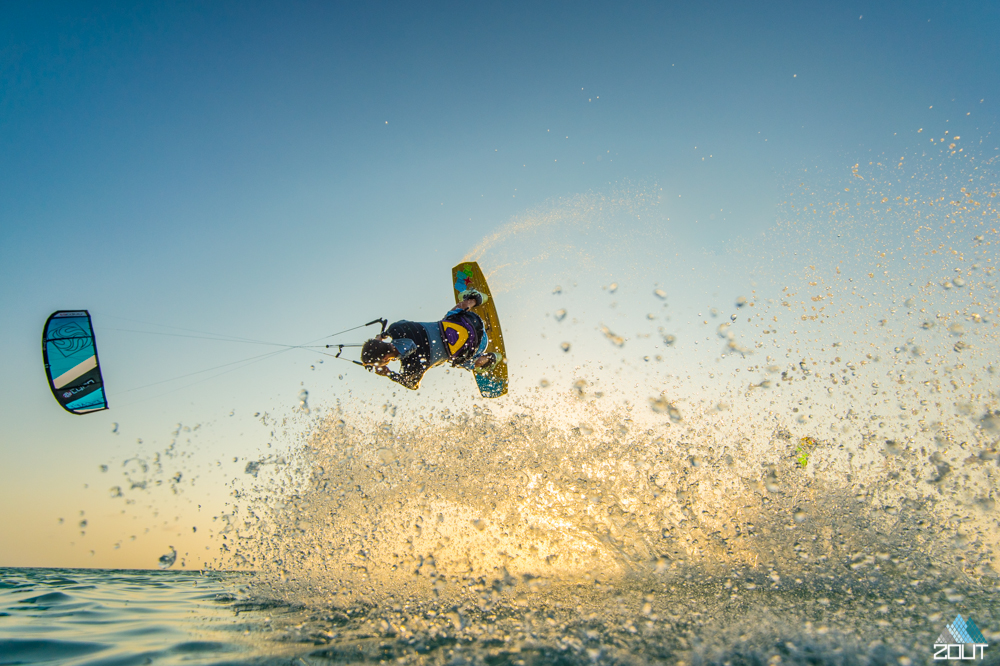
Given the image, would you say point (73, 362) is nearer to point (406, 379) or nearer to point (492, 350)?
point (406, 379)

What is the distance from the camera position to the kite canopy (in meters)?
6.52

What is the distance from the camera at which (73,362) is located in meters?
6.74

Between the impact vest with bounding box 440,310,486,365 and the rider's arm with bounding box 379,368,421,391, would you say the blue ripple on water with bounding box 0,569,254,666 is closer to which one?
the rider's arm with bounding box 379,368,421,391

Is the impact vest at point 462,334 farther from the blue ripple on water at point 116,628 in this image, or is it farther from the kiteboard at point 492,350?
the blue ripple on water at point 116,628

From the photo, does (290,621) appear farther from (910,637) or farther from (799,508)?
(799,508)

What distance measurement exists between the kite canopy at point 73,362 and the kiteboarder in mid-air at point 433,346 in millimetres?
4044

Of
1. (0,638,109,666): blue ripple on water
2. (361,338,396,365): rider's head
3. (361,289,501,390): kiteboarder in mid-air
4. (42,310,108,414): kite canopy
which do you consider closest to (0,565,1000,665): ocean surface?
(0,638,109,666): blue ripple on water

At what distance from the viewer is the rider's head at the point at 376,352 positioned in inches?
263

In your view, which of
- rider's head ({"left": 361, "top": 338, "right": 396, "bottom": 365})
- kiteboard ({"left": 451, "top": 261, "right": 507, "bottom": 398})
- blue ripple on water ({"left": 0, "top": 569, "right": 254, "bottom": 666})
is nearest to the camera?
blue ripple on water ({"left": 0, "top": 569, "right": 254, "bottom": 666})

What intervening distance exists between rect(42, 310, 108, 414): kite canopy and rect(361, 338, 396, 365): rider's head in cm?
396

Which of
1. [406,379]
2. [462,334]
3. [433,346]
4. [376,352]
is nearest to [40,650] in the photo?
[376,352]

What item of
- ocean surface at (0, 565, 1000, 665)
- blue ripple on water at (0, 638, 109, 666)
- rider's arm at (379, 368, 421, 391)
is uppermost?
rider's arm at (379, 368, 421, 391)

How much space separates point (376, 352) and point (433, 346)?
1212mm

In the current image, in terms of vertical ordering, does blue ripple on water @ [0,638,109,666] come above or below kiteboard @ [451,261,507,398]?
below
